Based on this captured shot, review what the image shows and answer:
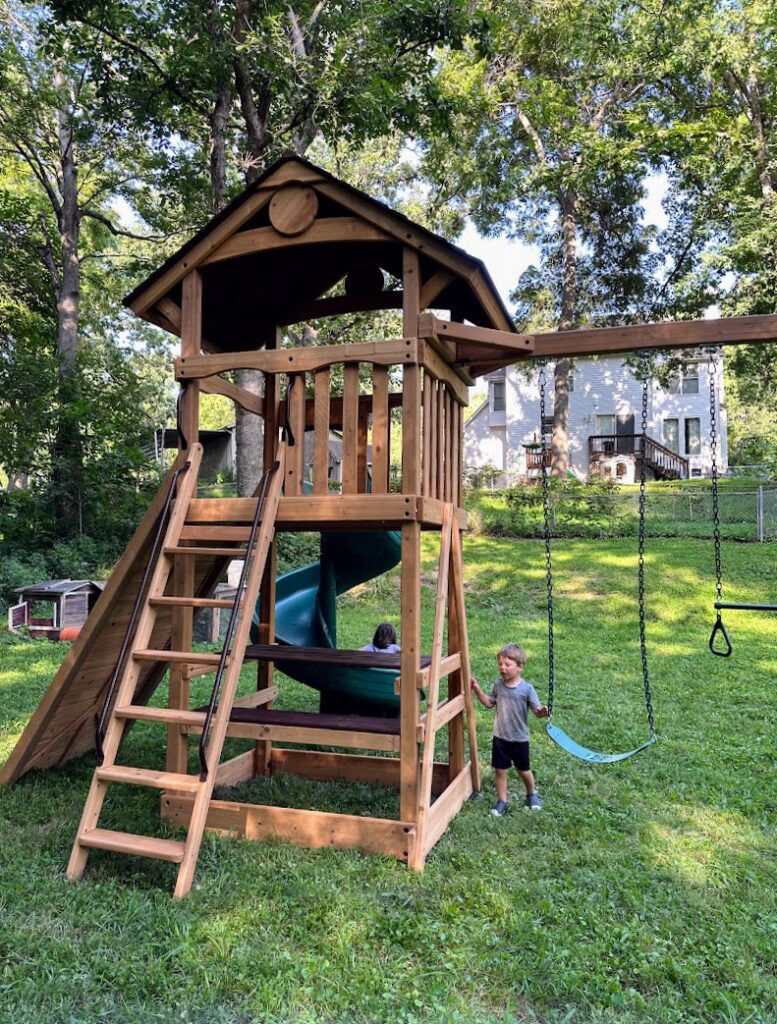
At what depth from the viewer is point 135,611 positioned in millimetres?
4309

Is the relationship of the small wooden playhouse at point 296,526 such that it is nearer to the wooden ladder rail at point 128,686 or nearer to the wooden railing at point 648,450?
the wooden ladder rail at point 128,686

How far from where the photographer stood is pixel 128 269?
1545 centimetres

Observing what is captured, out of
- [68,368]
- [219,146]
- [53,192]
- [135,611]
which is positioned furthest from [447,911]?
[53,192]

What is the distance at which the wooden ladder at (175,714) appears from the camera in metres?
3.60

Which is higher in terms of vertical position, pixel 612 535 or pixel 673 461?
pixel 673 461

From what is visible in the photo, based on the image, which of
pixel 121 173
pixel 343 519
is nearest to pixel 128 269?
pixel 121 173

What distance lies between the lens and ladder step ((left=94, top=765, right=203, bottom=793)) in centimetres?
368

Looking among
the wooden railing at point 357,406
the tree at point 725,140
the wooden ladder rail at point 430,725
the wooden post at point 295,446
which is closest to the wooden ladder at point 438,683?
the wooden ladder rail at point 430,725

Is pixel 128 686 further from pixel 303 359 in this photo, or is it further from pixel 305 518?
pixel 303 359

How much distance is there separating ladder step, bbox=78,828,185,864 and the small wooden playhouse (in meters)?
0.01

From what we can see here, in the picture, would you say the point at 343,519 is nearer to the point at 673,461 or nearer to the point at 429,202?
the point at 429,202

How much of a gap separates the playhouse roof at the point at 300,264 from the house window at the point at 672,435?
26.3m

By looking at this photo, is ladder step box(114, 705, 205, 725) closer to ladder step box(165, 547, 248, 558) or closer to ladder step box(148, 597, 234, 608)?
ladder step box(148, 597, 234, 608)

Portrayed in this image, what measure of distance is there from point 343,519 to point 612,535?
13.4 metres
